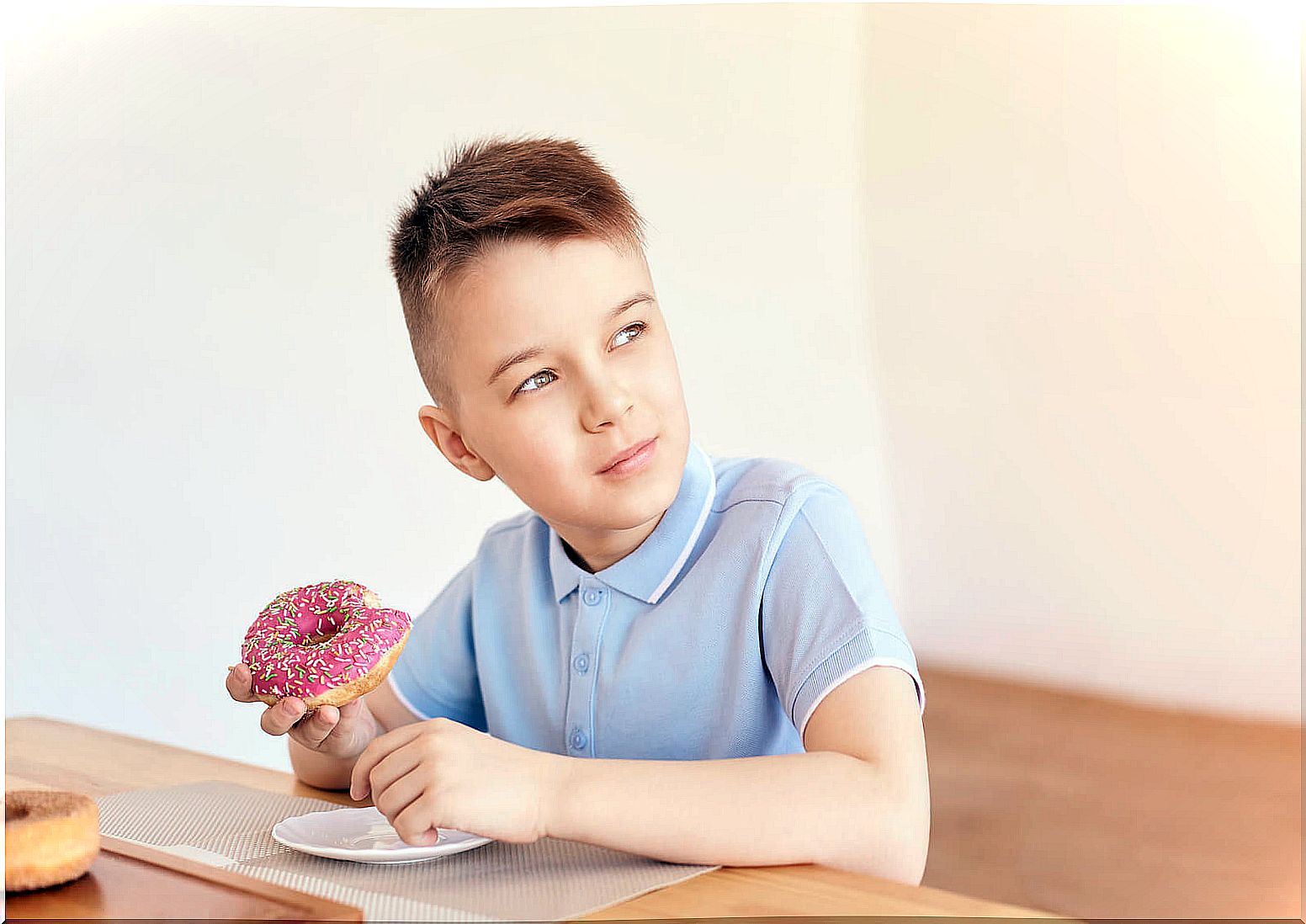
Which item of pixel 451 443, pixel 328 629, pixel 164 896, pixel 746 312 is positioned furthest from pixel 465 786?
pixel 746 312

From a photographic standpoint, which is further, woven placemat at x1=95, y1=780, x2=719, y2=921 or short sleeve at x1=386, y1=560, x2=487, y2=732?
short sleeve at x1=386, y1=560, x2=487, y2=732

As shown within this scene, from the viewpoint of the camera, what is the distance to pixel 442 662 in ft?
3.31

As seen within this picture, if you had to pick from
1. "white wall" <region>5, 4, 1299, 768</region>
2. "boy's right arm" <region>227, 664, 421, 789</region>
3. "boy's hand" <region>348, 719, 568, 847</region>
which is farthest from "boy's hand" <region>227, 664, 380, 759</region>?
"white wall" <region>5, 4, 1299, 768</region>

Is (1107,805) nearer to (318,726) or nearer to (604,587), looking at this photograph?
(604,587)

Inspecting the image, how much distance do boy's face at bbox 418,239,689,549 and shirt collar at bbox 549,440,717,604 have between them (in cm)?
3

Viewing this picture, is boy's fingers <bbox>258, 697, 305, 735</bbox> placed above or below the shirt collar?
below

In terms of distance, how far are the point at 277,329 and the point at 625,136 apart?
0.68 metres

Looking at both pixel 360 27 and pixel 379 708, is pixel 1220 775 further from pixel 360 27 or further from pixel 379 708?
pixel 360 27

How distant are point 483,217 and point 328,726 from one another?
383mm

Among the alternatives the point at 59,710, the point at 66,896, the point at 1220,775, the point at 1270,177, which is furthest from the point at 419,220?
the point at 1220,775

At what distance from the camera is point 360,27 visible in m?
1.71

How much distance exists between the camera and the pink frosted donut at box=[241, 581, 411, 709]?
0.72 m

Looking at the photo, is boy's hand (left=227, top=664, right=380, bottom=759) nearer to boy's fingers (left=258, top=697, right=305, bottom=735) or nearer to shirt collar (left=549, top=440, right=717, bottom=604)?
boy's fingers (left=258, top=697, right=305, bottom=735)

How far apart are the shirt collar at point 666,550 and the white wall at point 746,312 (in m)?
0.64
